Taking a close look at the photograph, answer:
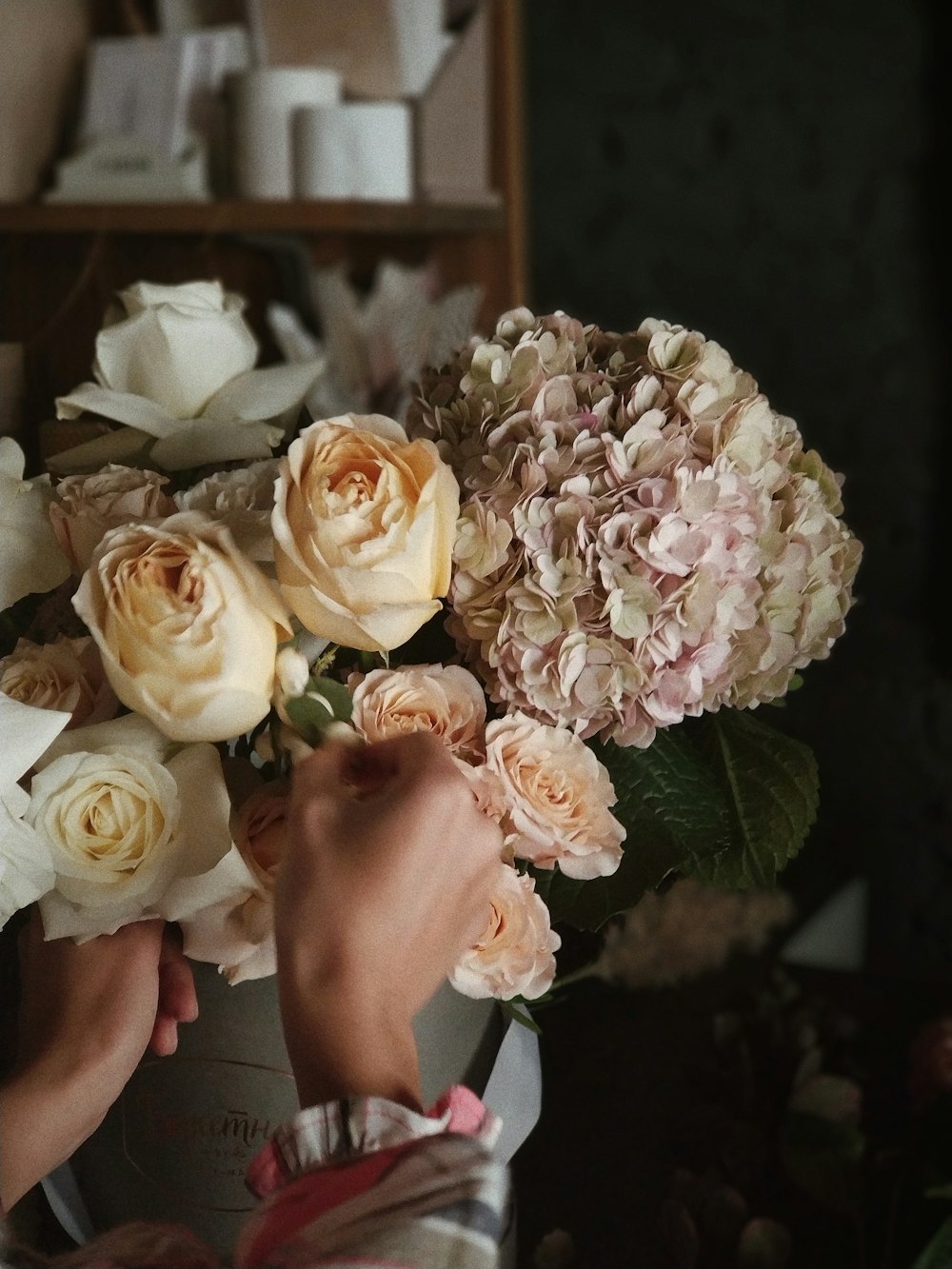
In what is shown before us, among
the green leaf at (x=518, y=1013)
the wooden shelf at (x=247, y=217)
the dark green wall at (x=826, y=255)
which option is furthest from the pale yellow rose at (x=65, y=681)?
the dark green wall at (x=826, y=255)

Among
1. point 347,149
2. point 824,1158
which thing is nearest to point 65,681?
point 824,1158

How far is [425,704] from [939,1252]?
0.44 metres

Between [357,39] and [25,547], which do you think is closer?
[25,547]

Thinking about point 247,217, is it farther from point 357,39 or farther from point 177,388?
point 177,388

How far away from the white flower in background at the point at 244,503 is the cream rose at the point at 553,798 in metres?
0.12

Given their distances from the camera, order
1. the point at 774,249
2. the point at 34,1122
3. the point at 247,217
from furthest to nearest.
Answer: the point at 774,249 → the point at 247,217 → the point at 34,1122

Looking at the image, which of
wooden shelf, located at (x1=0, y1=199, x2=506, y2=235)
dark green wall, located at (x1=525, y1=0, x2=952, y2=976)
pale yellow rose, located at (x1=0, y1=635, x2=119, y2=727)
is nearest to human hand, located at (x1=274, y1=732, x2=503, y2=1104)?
pale yellow rose, located at (x1=0, y1=635, x2=119, y2=727)

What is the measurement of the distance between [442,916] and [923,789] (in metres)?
1.45

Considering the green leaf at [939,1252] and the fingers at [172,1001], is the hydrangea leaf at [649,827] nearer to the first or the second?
the fingers at [172,1001]

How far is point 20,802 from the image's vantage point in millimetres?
443

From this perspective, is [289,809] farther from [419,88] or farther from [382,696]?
[419,88]

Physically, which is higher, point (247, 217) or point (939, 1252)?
point (247, 217)

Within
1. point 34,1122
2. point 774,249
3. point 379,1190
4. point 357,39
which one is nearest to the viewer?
point 379,1190

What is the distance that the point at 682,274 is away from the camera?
5.67ft
